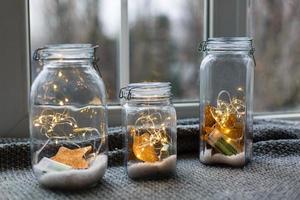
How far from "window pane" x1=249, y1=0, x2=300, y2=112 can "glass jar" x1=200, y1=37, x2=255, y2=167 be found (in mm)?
268

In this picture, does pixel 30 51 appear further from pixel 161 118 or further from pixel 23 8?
pixel 161 118

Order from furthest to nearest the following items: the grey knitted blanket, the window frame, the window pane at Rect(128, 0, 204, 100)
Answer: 1. the window pane at Rect(128, 0, 204, 100)
2. the window frame
3. the grey knitted blanket

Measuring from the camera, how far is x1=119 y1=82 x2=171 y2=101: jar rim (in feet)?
2.88

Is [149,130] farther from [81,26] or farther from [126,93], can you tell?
[81,26]

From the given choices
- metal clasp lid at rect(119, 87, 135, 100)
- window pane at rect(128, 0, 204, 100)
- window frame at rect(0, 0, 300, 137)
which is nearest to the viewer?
Result: metal clasp lid at rect(119, 87, 135, 100)

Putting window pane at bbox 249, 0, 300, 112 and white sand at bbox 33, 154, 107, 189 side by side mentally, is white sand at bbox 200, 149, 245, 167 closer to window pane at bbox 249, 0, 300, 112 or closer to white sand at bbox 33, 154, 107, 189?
white sand at bbox 33, 154, 107, 189

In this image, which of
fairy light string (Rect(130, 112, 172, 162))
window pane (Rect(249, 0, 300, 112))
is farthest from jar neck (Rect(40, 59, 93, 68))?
window pane (Rect(249, 0, 300, 112))

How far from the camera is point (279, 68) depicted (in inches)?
50.4

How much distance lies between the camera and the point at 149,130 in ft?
3.01

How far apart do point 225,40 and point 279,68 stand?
371 mm

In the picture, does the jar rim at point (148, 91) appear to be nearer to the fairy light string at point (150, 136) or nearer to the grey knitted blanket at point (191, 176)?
the fairy light string at point (150, 136)

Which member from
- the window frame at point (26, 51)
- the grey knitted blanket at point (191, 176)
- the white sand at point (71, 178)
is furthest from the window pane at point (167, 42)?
the white sand at point (71, 178)

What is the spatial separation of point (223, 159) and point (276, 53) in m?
0.44

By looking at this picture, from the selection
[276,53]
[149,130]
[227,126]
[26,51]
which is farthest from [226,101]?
[26,51]
